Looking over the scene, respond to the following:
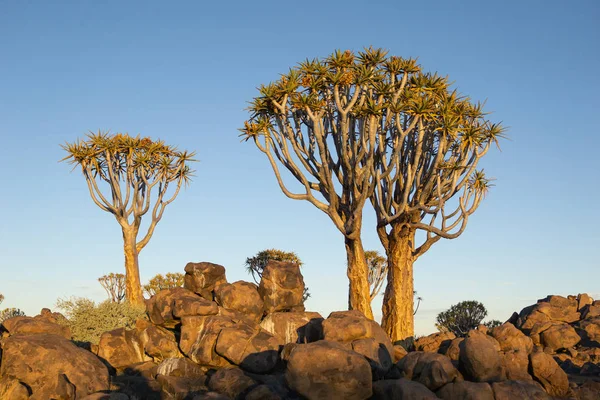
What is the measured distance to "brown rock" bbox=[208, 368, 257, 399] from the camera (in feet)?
56.7

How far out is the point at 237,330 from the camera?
20656mm

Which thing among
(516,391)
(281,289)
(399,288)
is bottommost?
(516,391)

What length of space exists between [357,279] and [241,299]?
6.17 meters

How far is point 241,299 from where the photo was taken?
23.1 meters

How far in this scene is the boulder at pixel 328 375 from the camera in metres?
16.3

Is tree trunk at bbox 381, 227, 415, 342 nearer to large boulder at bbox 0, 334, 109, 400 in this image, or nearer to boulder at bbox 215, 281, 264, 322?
boulder at bbox 215, 281, 264, 322

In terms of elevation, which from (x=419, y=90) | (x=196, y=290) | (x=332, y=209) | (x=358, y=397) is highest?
(x=419, y=90)

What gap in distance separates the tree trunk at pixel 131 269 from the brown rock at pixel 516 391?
62.4ft

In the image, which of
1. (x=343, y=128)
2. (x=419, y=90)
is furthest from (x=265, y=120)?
A: (x=419, y=90)

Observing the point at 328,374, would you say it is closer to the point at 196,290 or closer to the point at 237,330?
the point at 237,330

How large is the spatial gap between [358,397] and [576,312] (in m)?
14.8

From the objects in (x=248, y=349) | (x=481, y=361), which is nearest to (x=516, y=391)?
(x=481, y=361)

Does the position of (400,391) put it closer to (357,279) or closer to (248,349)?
(248,349)

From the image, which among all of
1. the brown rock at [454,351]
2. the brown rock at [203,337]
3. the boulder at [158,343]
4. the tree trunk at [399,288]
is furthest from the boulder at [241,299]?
the tree trunk at [399,288]
